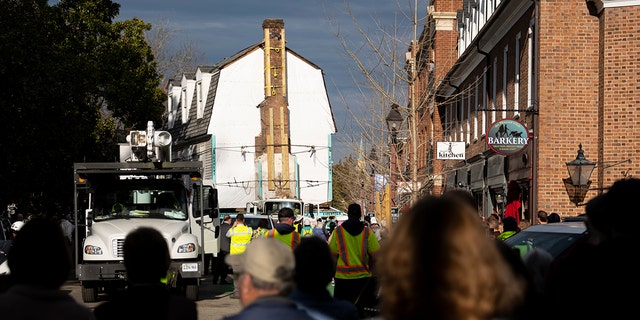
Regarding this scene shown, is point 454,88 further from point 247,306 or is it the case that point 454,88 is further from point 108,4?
point 247,306

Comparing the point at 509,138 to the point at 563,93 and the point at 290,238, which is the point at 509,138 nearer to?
the point at 563,93

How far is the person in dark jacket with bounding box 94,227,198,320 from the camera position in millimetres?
4859

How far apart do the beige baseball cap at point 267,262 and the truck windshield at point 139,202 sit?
557 inches

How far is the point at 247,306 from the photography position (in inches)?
167

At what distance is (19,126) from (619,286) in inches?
887

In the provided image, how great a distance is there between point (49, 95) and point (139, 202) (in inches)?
313

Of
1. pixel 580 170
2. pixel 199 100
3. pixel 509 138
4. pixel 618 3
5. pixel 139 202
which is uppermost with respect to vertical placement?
pixel 618 3

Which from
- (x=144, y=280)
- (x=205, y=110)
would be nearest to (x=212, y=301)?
(x=144, y=280)

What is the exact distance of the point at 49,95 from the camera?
2509 centimetres

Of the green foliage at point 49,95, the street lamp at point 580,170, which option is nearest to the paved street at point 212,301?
the green foliage at point 49,95

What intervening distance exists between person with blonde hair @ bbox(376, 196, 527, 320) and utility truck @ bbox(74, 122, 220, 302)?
1414 centimetres

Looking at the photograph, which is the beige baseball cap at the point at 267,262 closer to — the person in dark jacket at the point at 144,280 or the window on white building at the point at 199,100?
the person in dark jacket at the point at 144,280

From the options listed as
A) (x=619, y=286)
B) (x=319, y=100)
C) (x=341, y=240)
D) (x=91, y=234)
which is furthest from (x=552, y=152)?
(x=319, y=100)

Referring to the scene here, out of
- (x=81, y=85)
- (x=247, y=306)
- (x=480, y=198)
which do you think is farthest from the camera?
(x=480, y=198)
